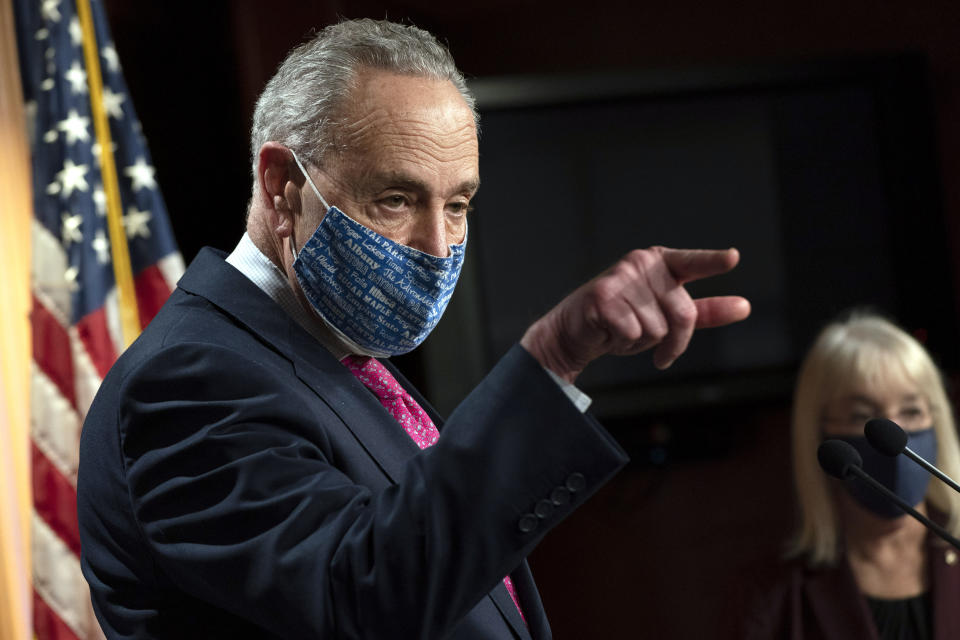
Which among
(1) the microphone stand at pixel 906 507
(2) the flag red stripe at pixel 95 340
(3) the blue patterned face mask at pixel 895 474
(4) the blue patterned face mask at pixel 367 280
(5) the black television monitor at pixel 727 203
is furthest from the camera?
(5) the black television monitor at pixel 727 203

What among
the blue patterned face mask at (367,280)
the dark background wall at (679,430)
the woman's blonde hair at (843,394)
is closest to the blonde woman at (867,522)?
the woman's blonde hair at (843,394)

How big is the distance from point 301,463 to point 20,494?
6.72 feet

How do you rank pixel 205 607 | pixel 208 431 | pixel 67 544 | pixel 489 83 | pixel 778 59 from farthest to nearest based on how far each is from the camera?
1. pixel 778 59
2. pixel 489 83
3. pixel 67 544
4. pixel 205 607
5. pixel 208 431

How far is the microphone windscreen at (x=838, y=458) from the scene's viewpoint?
4.39 feet

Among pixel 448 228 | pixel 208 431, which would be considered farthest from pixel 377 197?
pixel 208 431

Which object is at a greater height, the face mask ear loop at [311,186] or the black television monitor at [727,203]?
the face mask ear loop at [311,186]

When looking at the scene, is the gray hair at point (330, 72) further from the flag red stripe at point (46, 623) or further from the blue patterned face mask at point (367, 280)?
the flag red stripe at point (46, 623)

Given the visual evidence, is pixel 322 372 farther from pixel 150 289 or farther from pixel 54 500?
pixel 150 289

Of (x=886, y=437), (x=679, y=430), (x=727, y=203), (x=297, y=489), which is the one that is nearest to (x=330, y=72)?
(x=297, y=489)

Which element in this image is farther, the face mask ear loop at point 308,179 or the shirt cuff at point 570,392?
the face mask ear loop at point 308,179

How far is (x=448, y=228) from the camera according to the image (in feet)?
4.49

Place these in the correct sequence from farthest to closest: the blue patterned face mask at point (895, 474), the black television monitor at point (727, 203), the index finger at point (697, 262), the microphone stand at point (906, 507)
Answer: the black television monitor at point (727, 203) < the blue patterned face mask at point (895, 474) < the microphone stand at point (906, 507) < the index finger at point (697, 262)

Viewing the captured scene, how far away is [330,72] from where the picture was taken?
4.38ft

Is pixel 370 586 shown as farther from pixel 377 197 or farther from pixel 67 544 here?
pixel 67 544
